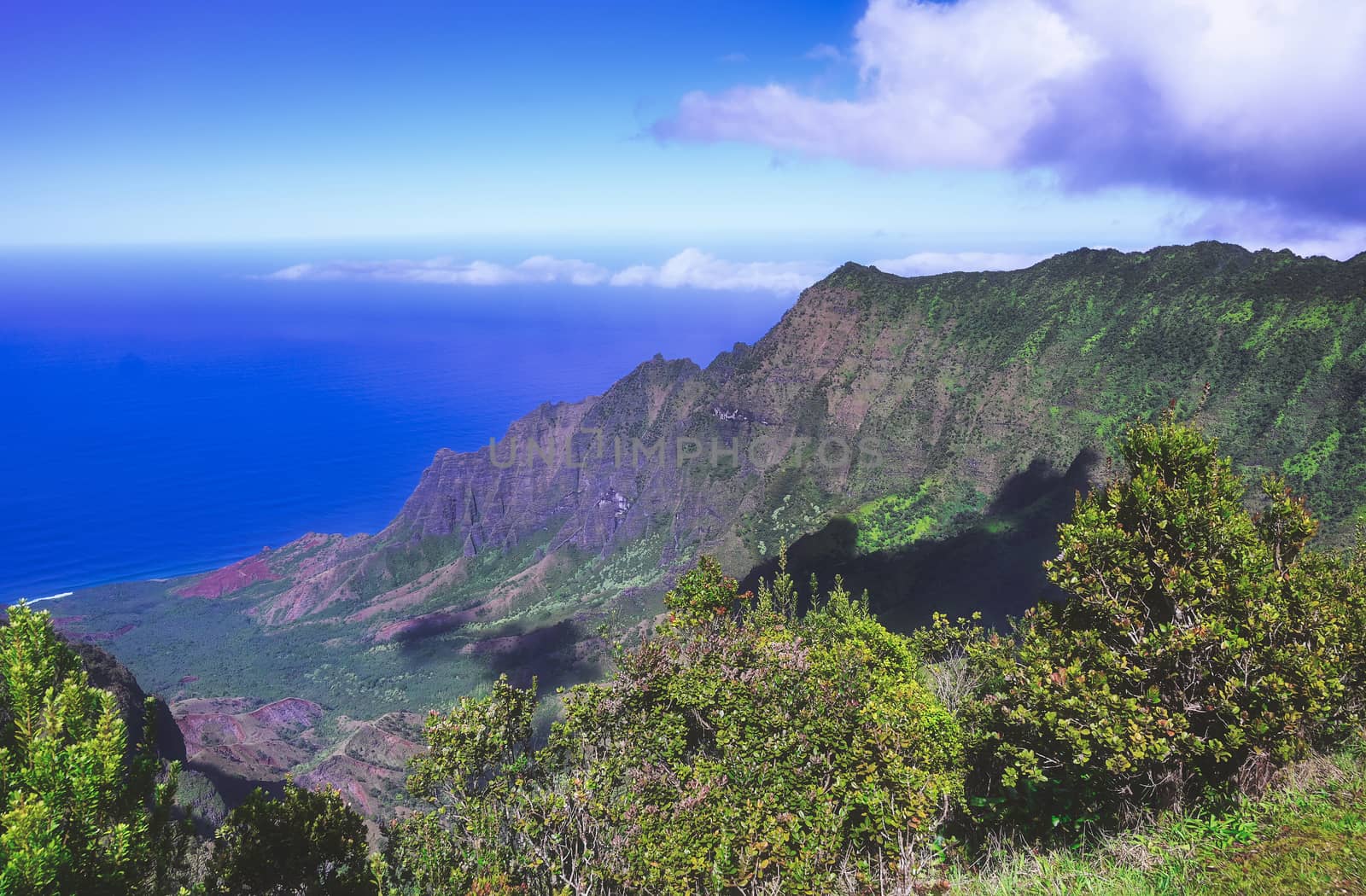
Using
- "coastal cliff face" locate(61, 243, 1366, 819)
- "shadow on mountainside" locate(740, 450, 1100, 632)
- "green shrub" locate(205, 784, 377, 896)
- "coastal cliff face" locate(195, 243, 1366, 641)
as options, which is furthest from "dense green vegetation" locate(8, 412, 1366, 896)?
"coastal cliff face" locate(195, 243, 1366, 641)

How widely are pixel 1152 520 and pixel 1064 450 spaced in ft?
222

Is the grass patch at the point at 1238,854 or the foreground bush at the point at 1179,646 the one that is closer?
the grass patch at the point at 1238,854

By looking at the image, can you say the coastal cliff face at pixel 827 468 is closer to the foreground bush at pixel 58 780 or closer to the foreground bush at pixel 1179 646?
the foreground bush at pixel 1179 646

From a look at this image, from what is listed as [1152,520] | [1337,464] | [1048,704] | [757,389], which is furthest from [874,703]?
[757,389]

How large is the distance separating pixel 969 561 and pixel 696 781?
195ft

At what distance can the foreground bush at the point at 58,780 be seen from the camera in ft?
28.4

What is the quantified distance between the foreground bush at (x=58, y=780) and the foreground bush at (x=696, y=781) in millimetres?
7478

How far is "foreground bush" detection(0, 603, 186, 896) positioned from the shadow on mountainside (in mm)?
59285

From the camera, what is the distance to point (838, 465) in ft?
300

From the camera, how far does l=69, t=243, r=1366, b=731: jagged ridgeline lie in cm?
6788

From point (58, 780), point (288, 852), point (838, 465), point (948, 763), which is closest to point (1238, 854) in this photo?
point (948, 763)

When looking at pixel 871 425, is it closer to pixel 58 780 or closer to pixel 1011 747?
pixel 1011 747

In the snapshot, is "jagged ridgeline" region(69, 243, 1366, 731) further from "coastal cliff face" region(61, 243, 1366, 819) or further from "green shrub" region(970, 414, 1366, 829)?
"green shrub" region(970, 414, 1366, 829)

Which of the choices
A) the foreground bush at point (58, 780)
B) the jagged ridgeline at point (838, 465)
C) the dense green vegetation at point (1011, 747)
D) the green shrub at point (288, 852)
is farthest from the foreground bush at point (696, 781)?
the jagged ridgeline at point (838, 465)
